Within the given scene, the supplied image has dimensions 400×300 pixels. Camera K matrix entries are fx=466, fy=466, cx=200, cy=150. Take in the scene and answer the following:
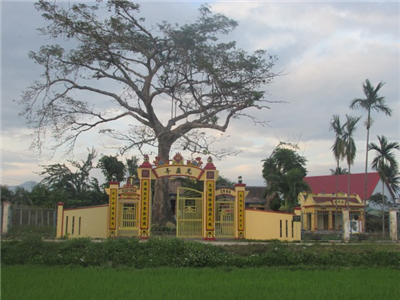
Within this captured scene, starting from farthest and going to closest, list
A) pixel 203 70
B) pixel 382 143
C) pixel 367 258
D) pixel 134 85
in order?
pixel 382 143 → pixel 134 85 → pixel 203 70 → pixel 367 258

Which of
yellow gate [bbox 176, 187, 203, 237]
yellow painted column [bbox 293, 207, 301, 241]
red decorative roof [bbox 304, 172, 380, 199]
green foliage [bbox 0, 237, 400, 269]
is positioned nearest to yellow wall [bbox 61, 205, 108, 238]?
yellow gate [bbox 176, 187, 203, 237]

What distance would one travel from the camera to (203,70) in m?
25.7

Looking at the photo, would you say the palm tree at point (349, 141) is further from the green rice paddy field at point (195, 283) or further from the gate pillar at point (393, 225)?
the green rice paddy field at point (195, 283)

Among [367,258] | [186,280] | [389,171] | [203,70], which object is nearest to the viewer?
[186,280]

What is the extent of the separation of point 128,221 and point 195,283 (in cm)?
1180

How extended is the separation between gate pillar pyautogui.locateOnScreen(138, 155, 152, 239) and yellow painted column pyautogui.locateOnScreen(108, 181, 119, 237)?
1.33 meters

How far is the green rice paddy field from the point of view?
9602 millimetres

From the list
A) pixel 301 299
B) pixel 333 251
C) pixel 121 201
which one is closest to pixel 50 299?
pixel 301 299

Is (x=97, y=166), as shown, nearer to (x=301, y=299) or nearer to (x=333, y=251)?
(x=333, y=251)

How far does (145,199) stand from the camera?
2128 cm

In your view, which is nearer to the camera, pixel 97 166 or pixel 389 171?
pixel 389 171

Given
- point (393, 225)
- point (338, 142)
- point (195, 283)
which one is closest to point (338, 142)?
point (338, 142)

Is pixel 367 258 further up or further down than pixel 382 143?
further down

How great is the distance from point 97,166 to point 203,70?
20.3 m
